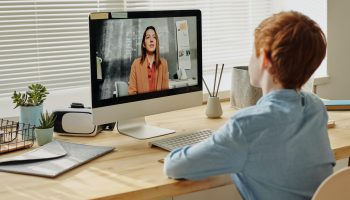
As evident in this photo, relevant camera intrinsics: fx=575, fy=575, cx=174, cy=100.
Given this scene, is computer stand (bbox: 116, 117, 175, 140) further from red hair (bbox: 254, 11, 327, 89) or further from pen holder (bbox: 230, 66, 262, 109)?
red hair (bbox: 254, 11, 327, 89)

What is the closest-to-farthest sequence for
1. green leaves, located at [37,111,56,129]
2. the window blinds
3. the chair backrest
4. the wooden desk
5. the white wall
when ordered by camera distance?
the chair backrest, the wooden desk, green leaves, located at [37,111,56,129], the window blinds, the white wall

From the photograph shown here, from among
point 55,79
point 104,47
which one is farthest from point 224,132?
point 55,79

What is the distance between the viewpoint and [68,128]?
2.21 metres

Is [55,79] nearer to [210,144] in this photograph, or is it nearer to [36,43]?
[36,43]

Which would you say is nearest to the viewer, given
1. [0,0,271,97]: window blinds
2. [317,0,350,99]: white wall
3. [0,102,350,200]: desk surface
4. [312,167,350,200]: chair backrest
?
[312,167,350,200]: chair backrest

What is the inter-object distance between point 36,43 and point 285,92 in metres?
1.36

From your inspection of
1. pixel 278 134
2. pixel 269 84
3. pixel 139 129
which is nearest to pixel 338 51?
pixel 139 129

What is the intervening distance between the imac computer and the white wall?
124cm

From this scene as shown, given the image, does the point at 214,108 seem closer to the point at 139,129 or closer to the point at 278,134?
the point at 139,129

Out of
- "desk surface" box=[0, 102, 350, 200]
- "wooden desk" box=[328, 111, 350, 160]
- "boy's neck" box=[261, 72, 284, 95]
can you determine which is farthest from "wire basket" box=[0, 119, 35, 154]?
"wooden desk" box=[328, 111, 350, 160]

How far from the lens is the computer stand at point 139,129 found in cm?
221

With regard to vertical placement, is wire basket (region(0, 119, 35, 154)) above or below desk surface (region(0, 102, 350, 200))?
above

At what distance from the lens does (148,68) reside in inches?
85.9

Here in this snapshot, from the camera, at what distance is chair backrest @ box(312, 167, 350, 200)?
4.69 feet
